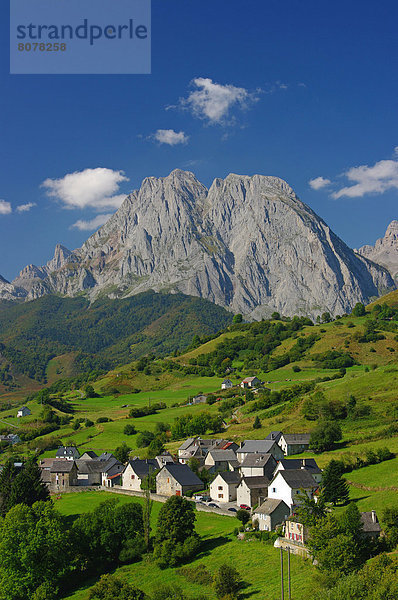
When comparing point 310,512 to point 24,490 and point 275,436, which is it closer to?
point 24,490

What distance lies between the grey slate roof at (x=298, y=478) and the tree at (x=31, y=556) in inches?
896

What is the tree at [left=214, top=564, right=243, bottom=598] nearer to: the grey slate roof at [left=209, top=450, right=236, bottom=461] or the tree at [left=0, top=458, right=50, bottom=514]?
the tree at [left=0, top=458, right=50, bottom=514]

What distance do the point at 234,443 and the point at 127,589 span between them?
52.0 meters

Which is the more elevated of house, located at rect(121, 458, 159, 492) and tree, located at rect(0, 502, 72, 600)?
house, located at rect(121, 458, 159, 492)

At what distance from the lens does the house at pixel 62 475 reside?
282ft

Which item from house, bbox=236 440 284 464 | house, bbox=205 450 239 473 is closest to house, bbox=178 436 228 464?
house, bbox=205 450 239 473

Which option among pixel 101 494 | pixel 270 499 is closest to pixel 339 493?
pixel 270 499

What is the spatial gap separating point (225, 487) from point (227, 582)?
96.4ft

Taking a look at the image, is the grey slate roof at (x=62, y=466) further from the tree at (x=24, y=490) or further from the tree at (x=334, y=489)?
the tree at (x=334, y=489)

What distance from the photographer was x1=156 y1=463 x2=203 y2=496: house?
74.1 meters

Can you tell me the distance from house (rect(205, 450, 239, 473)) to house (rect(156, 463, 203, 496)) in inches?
208

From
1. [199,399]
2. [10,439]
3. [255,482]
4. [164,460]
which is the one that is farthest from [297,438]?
[10,439]

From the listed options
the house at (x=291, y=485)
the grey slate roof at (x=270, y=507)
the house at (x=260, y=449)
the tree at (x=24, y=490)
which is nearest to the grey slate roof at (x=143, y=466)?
the house at (x=260, y=449)

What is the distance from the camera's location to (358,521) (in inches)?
1655
